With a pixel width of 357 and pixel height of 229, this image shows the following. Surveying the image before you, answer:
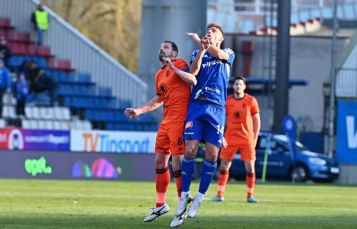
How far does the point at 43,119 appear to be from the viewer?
3922 cm

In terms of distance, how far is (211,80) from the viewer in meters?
15.2

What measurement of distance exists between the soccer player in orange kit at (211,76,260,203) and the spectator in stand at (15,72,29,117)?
53.9 ft

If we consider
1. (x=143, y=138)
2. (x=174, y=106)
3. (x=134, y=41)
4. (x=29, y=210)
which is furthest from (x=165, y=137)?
(x=134, y=41)

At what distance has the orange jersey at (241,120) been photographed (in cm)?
2248

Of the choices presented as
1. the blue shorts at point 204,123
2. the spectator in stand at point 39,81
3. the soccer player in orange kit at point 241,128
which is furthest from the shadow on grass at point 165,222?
the spectator in stand at point 39,81

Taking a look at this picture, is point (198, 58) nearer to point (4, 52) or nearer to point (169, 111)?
point (169, 111)

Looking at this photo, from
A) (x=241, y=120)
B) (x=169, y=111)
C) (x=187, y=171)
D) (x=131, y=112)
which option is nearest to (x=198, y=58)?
(x=169, y=111)

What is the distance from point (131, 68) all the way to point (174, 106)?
45859 mm

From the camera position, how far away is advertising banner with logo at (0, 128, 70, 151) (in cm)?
3419

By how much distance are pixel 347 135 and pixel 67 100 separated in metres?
9.84

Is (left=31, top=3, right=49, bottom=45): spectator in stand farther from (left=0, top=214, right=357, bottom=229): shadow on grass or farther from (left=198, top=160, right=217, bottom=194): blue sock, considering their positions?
(left=198, top=160, right=217, bottom=194): blue sock

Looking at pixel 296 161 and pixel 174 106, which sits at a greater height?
pixel 174 106

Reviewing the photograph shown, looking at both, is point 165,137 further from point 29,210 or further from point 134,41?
point 134,41

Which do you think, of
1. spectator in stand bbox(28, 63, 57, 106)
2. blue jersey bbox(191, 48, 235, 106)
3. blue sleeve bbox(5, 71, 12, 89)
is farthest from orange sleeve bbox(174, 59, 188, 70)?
spectator in stand bbox(28, 63, 57, 106)
